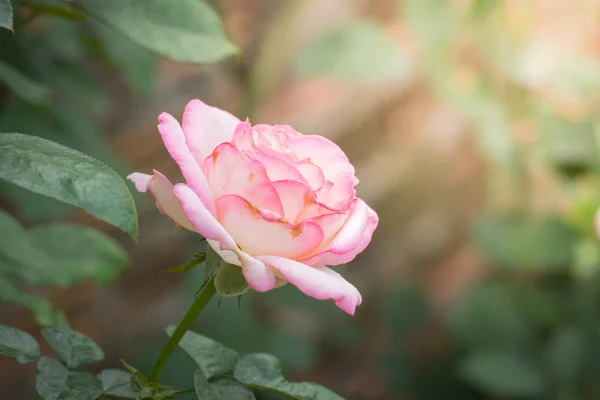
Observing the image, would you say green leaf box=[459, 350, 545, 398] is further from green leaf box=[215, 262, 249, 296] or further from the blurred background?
green leaf box=[215, 262, 249, 296]

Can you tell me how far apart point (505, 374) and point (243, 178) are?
1123 millimetres

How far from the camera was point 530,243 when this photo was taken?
1388 mm

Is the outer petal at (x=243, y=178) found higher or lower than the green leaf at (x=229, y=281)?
higher

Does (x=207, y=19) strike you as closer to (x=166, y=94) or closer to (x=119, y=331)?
(x=166, y=94)

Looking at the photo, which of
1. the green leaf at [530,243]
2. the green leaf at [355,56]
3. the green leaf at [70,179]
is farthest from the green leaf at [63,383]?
the green leaf at [530,243]

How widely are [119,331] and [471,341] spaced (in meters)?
0.79

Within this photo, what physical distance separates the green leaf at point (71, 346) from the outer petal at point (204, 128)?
5.4 inches

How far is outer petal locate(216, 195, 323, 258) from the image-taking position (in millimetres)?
353

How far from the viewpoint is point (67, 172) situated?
0.32 m

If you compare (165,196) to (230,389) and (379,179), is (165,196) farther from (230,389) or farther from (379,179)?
(379,179)

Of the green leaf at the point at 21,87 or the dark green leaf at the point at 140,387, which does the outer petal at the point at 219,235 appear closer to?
the dark green leaf at the point at 140,387

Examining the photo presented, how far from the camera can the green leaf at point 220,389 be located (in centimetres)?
37

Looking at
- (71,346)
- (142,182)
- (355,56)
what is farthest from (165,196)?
(355,56)

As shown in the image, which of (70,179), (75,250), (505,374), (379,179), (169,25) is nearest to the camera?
(70,179)
